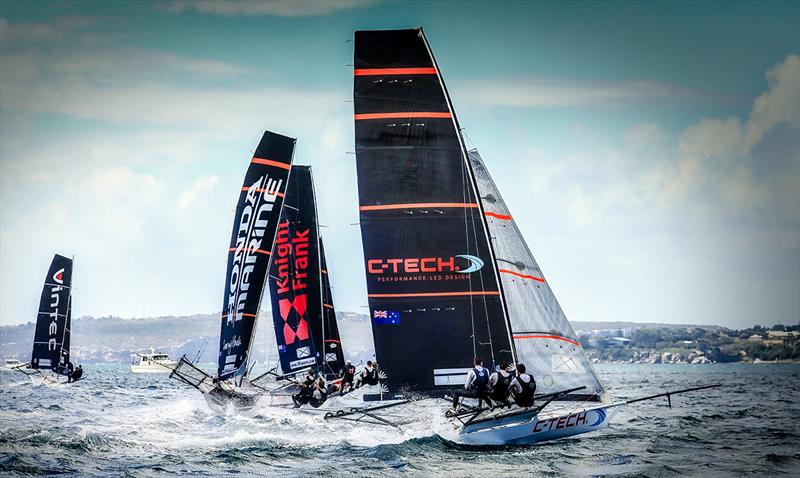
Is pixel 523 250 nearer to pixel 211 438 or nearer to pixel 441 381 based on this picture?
pixel 441 381

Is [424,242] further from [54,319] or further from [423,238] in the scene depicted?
[54,319]

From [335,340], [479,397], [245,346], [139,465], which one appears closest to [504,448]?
[479,397]

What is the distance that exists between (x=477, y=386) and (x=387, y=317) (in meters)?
3.19

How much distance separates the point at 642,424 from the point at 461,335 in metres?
12.6

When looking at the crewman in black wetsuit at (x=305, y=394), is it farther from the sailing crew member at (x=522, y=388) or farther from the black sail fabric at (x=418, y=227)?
the sailing crew member at (x=522, y=388)

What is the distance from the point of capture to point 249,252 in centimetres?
3606

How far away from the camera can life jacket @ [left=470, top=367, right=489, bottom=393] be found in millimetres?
23922

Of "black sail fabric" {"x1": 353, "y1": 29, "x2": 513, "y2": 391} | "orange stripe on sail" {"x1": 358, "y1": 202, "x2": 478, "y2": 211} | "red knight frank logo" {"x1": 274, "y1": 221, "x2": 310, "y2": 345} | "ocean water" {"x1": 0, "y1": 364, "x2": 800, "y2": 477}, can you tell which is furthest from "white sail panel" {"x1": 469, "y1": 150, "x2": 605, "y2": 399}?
"red knight frank logo" {"x1": 274, "y1": 221, "x2": 310, "y2": 345}

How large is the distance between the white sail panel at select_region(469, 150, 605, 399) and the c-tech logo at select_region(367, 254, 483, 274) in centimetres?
112

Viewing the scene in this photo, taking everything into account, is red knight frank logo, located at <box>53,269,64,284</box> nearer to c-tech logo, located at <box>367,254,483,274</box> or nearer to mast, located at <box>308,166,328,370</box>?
mast, located at <box>308,166,328,370</box>

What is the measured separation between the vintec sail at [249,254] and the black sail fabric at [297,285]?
4.00m

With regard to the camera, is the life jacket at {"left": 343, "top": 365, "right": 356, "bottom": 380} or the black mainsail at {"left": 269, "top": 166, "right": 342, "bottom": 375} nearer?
the life jacket at {"left": 343, "top": 365, "right": 356, "bottom": 380}

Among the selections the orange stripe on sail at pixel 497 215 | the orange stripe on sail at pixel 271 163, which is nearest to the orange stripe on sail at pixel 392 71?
the orange stripe on sail at pixel 497 215

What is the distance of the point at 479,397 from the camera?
2391cm
